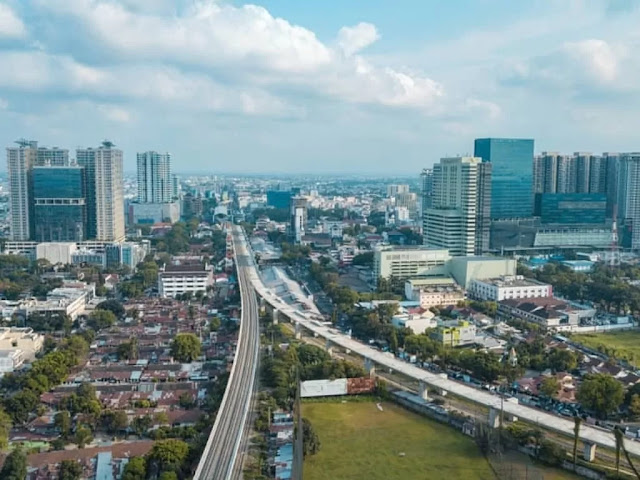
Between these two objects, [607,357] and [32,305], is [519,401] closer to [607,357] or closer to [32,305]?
[607,357]

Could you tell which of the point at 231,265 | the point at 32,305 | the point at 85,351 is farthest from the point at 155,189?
Result: the point at 85,351

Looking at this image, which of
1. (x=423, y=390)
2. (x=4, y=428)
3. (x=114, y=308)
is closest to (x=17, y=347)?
(x=114, y=308)

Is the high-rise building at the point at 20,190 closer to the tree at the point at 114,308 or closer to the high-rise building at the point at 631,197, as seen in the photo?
the tree at the point at 114,308

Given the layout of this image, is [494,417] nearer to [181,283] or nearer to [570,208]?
[181,283]

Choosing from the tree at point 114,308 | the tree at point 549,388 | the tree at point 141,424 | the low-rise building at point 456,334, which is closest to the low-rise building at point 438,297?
the low-rise building at point 456,334

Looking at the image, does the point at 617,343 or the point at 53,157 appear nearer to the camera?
the point at 617,343

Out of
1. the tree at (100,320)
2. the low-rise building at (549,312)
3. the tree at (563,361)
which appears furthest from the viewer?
the low-rise building at (549,312)
